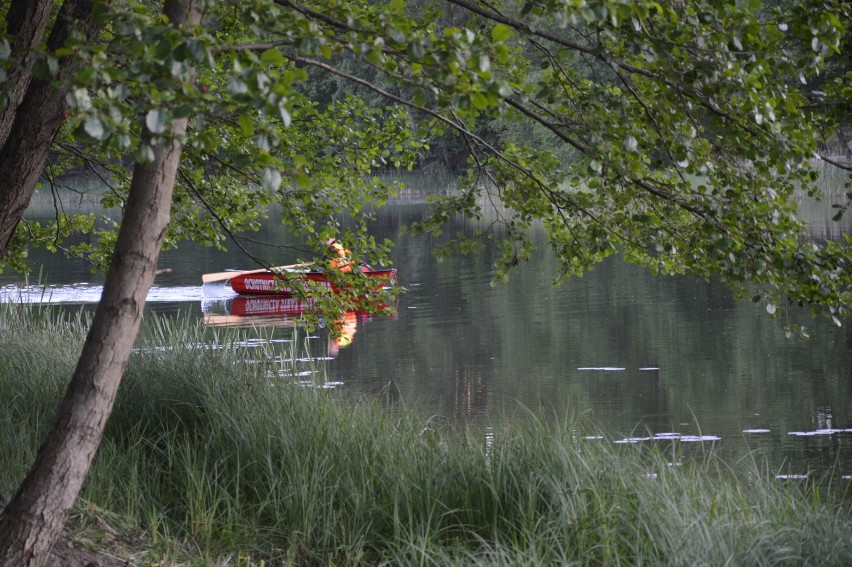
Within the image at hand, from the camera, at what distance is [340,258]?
305 inches

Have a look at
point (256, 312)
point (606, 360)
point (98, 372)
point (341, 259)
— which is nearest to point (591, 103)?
point (98, 372)

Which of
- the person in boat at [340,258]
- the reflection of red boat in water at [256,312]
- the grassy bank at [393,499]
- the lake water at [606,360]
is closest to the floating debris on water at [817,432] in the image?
the lake water at [606,360]

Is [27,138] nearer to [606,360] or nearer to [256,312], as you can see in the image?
[606,360]

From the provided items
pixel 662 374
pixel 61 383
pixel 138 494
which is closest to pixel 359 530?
pixel 138 494

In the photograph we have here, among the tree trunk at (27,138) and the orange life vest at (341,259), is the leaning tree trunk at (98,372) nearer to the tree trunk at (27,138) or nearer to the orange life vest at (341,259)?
the tree trunk at (27,138)

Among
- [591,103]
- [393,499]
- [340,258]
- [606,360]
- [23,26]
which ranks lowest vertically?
[393,499]

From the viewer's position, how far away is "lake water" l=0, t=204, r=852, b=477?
1064cm

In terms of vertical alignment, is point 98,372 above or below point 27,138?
below

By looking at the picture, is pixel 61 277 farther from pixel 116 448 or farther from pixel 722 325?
pixel 116 448

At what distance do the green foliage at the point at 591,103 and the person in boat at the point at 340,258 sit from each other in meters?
0.17

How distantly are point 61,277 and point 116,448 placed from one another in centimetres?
2211

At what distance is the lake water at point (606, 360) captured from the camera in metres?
10.6

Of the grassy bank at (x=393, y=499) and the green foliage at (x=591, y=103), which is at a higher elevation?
the green foliage at (x=591, y=103)

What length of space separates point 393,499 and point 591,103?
207 cm
